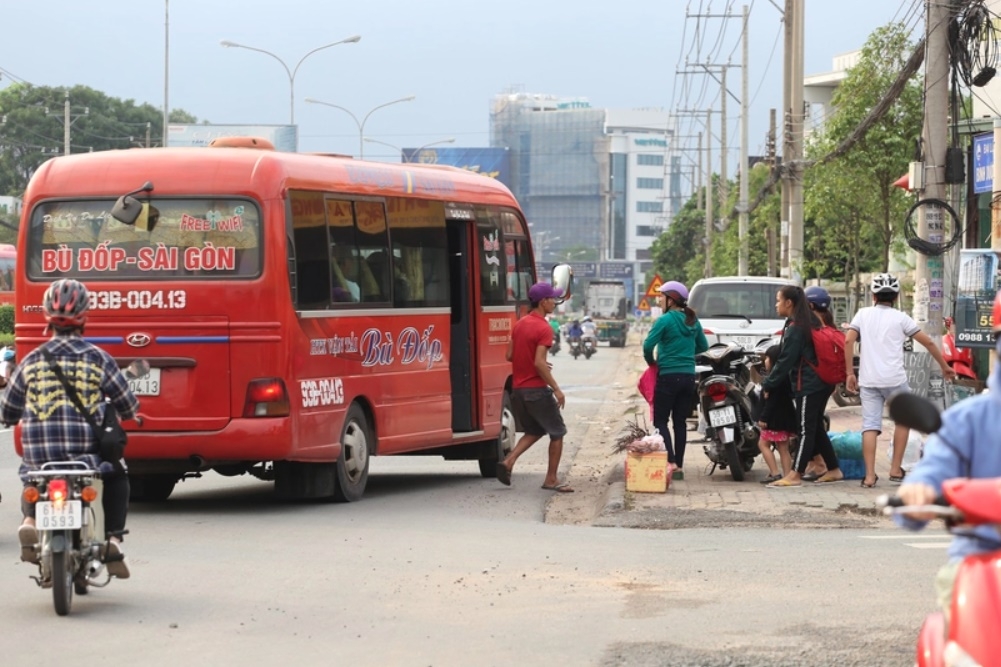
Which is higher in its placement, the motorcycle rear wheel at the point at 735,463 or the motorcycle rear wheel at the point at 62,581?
the motorcycle rear wheel at the point at 62,581

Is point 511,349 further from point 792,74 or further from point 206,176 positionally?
point 792,74

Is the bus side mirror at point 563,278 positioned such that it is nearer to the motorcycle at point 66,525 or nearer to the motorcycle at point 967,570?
the motorcycle at point 66,525


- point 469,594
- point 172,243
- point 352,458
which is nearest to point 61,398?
point 469,594

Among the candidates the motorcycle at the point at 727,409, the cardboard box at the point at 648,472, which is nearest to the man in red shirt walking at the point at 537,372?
the cardboard box at the point at 648,472

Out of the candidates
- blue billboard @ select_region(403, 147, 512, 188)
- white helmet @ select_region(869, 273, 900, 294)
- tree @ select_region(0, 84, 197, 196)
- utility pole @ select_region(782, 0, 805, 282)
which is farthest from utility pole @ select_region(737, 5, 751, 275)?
blue billboard @ select_region(403, 147, 512, 188)

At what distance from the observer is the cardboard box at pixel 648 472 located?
551 inches

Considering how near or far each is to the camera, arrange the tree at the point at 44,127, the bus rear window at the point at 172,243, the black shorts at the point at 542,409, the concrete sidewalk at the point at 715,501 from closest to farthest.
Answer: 1. the concrete sidewalk at the point at 715,501
2. the bus rear window at the point at 172,243
3. the black shorts at the point at 542,409
4. the tree at the point at 44,127

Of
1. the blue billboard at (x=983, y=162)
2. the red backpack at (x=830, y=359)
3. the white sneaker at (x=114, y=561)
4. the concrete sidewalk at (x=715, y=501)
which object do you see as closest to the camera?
the white sneaker at (x=114, y=561)

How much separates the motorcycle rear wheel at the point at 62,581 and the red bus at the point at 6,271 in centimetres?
4438

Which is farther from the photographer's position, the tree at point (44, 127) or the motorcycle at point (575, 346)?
the tree at point (44, 127)

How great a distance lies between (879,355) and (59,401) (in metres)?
7.69

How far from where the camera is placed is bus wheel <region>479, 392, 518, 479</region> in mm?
16781

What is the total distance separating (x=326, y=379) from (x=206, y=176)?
6.21 ft

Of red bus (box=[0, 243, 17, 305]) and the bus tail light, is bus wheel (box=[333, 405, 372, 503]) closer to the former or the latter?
the bus tail light
